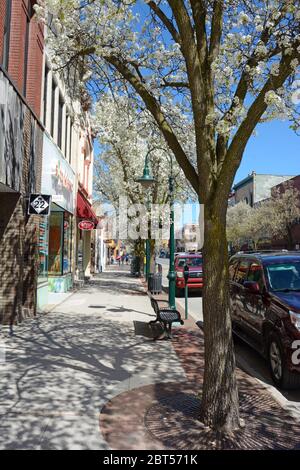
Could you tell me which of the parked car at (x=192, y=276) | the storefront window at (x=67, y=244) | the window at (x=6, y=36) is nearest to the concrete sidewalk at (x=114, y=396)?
the window at (x=6, y=36)

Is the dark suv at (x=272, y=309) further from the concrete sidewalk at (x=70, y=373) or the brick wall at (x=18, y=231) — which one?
the brick wall at (x=18, y=231)

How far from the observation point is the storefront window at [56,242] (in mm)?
14984

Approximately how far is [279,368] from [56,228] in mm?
10898

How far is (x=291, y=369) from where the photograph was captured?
5.43 metres

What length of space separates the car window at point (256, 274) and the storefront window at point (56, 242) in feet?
29.2

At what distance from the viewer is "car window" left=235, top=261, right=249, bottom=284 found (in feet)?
26.9

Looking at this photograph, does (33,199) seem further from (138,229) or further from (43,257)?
(138,229)

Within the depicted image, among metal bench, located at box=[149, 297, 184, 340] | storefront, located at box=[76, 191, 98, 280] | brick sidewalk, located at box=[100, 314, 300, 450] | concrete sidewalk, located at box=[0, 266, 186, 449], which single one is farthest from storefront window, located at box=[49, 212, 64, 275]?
brick sidewalk, located at box=[100, 314, 300, 450]

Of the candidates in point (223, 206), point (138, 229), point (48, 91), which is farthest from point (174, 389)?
point (138, 229)

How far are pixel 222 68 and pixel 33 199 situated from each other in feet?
17.2

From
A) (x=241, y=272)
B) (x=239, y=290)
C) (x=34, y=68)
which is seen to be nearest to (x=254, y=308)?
(x=239, y=290)

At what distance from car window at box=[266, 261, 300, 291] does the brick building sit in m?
4.91

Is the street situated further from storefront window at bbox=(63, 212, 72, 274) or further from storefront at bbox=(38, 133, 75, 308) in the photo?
storefront window at bbox=(63, 212, 72, 274)

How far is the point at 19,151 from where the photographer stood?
8.60 meters
